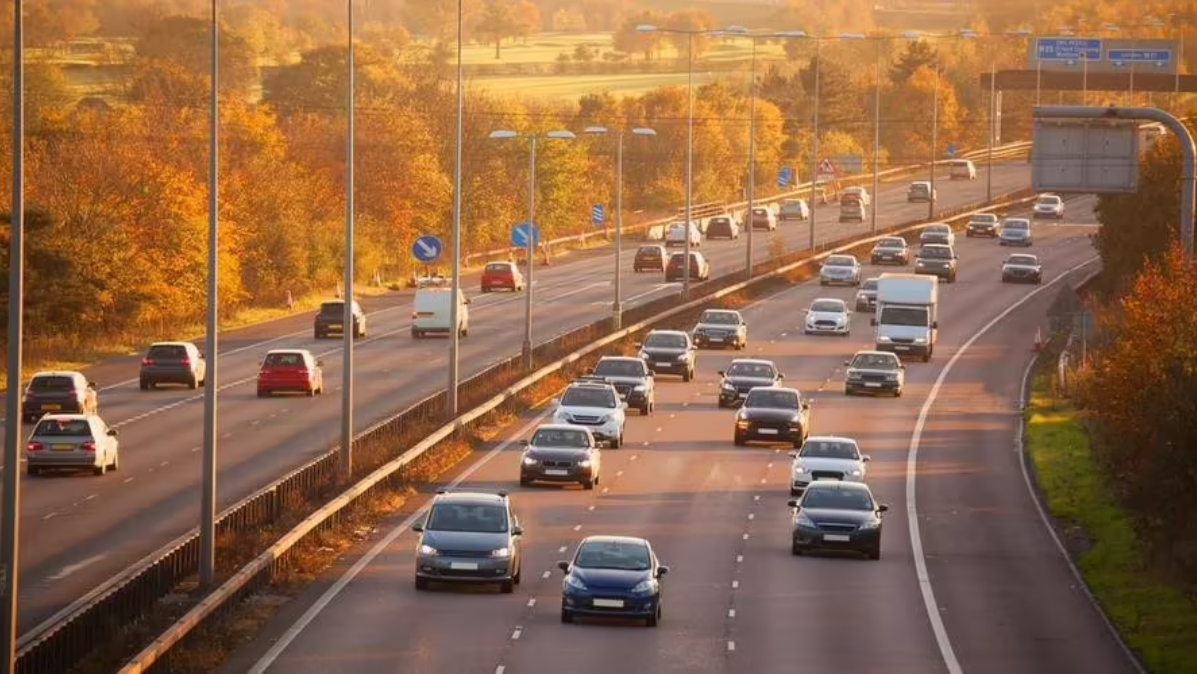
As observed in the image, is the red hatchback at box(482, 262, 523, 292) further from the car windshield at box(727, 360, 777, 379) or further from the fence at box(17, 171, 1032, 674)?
the car windshield at box(727, 360, 777, 379)

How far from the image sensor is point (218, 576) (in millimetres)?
37219

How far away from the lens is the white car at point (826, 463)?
5209cm

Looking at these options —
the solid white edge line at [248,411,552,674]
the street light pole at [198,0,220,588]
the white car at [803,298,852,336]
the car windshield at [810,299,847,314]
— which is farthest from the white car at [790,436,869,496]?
the car windshield at [810,299,847,314]

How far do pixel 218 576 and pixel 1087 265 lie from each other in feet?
294

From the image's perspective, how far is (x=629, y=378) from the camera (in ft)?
224

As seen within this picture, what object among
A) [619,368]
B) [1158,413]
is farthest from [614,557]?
[619,368]

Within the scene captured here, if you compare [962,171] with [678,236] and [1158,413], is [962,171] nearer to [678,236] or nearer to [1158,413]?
[678,236]

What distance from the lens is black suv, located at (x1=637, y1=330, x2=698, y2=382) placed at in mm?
77375

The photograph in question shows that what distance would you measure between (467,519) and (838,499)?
28.2 feet

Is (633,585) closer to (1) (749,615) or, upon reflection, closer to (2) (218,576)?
(1) (749,615)

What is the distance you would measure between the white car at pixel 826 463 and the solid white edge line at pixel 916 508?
4.95ft

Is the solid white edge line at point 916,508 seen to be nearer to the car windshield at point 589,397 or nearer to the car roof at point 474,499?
the car roof at point 474,499

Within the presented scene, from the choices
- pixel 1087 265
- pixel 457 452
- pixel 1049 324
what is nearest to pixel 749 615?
pixel 457 452

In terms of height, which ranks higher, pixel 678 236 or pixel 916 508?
pixel 678 236
